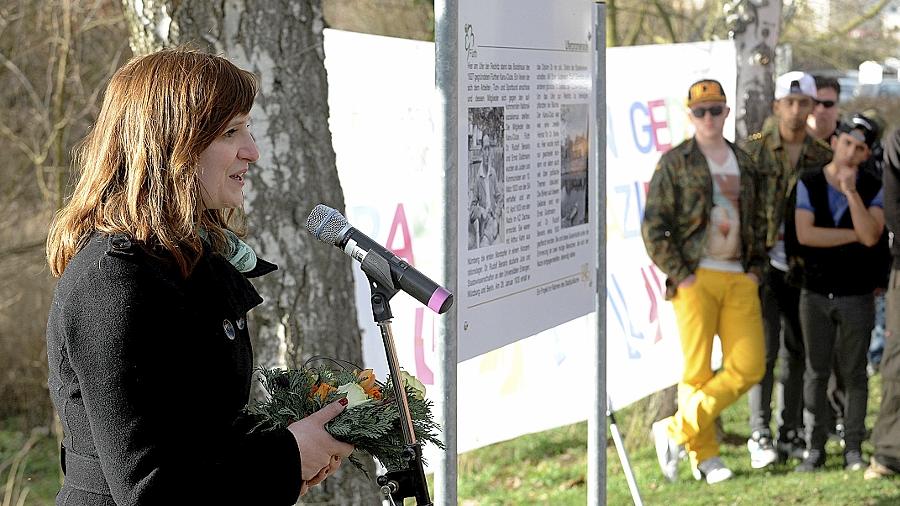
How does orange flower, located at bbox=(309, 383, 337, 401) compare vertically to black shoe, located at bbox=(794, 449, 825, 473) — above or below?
above

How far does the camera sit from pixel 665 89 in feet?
22.6

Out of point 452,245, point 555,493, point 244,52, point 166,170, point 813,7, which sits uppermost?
point 813,7

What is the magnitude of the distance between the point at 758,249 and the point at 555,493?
1.76 m

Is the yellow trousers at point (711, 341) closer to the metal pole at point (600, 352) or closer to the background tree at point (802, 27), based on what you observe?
the metal pole at point (600, 352)

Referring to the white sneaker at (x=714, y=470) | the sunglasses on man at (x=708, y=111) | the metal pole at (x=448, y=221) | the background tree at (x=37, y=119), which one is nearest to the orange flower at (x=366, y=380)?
the metal pole at (x=448, y=221)

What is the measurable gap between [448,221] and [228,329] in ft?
2.90

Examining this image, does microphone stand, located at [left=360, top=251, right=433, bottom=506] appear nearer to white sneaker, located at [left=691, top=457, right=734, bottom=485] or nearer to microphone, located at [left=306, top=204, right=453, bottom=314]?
microphone, located at [left=306, top=204, right=453, bottom=314]

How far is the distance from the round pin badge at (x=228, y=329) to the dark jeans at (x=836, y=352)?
16.7ft

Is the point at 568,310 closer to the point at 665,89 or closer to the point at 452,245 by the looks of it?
the point at 452,245

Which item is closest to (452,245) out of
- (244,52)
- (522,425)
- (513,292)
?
(513,292)

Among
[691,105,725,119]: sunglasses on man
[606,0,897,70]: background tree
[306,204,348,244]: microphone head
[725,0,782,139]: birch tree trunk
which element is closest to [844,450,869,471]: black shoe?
[691,105,725,119]: sunglasses on man

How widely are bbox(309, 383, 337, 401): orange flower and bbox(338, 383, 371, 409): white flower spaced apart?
2cm

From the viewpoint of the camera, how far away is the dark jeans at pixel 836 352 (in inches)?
265

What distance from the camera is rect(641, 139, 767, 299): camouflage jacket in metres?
6.36
